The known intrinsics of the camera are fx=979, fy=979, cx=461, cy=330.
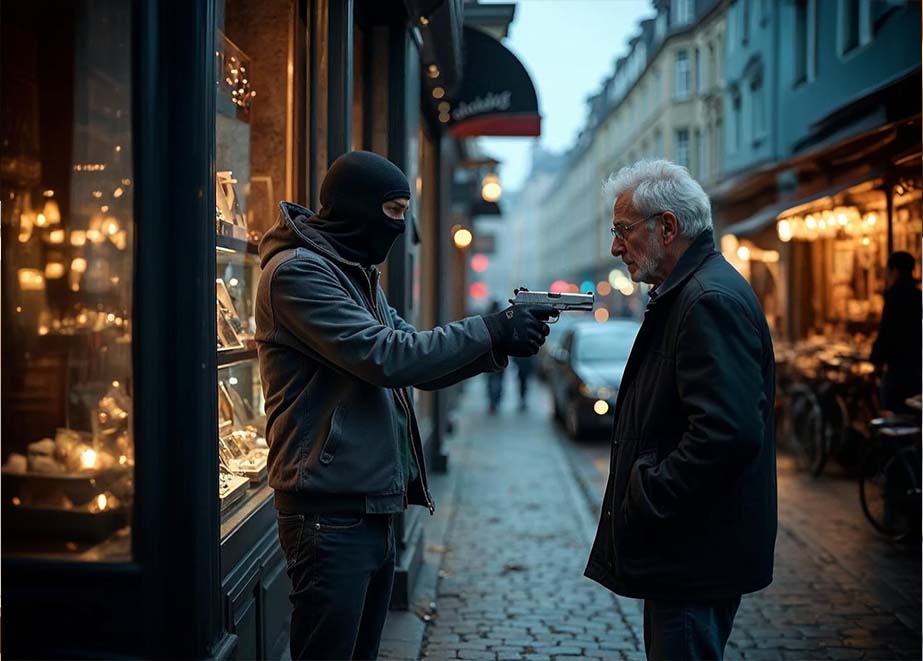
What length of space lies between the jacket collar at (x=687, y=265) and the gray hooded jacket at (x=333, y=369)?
1.62ft

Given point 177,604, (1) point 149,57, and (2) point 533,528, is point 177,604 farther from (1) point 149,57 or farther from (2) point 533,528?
(2) point 533,528

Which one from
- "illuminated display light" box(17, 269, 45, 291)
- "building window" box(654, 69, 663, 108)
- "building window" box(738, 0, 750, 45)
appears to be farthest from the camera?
"building window" box(654, 69, 663, 108)

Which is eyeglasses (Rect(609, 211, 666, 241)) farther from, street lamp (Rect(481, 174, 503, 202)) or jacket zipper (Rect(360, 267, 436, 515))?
street lamp (Rect(481, 174, 503, 202))

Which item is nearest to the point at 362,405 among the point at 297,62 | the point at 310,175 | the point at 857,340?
the point at 310,175

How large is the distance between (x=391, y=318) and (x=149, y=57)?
3.61 ft

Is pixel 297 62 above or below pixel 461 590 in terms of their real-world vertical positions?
above

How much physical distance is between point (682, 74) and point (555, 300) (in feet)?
98.6

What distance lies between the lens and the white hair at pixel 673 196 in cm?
285

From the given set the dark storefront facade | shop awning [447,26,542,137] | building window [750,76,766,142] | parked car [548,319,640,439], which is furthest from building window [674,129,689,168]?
the dark storefront facade

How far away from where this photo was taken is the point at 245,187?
4668mm

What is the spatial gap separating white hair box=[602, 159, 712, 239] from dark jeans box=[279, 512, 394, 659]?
1198mm

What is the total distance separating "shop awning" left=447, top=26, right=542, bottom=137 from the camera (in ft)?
30.0

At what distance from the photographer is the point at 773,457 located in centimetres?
280

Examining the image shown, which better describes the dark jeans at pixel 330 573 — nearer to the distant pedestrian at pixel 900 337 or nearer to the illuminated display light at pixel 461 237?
the distant pedestrian at pixel 900 337
